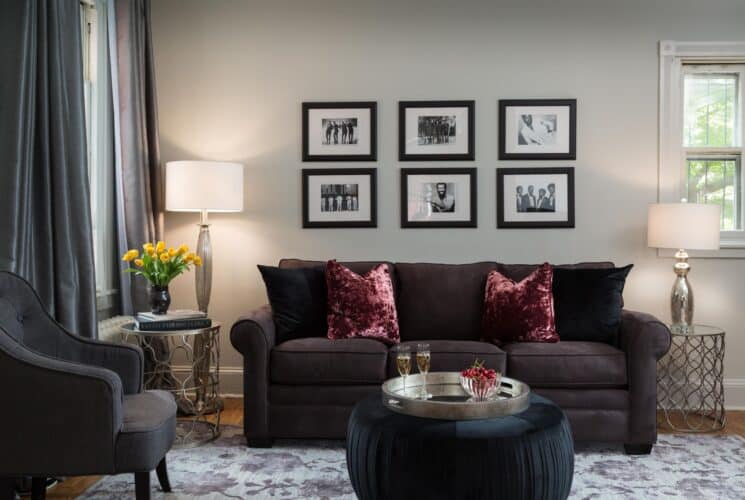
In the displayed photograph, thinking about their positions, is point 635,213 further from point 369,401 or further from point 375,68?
point 369,401

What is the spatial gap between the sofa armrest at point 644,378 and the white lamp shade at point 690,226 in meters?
0.78

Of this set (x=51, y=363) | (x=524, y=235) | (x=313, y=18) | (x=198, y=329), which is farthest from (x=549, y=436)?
(x=313, y=18)

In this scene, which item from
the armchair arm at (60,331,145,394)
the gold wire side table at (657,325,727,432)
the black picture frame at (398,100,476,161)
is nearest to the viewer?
the armchair arm at (60,331,145,394)

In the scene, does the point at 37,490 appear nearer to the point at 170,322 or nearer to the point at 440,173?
the point at 170,322

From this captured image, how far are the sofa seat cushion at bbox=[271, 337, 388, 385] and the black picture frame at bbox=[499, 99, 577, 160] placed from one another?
1.72 meters

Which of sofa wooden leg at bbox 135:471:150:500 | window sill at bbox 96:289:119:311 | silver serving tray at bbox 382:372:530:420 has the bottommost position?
sofa wooden leg at bbox 135:471:150:500

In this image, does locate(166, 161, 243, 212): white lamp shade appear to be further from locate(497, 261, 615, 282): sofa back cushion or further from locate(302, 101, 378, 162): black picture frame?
locate(497, 261, 615, 282): sofa back cushion

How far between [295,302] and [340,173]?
110cm

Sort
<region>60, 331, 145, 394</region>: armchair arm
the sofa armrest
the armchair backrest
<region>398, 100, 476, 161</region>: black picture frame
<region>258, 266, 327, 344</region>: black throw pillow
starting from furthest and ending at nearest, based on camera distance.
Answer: <region>398, 100, 476, 161</region>: black picture frame, <region>258, 266, 327, 344</region>: black throw pillow, the sofa armrest, <region>60, 331, 145, 394</region>: armchair arm, the armchair backrest

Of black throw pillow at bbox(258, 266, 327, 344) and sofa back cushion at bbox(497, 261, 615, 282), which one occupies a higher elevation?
sofa back cushion at bbox(497, 261, 615, 282)

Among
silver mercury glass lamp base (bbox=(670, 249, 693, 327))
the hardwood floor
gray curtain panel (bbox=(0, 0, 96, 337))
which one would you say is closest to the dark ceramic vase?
gray curtain panel (bbox=(0, 0, 96, 337))

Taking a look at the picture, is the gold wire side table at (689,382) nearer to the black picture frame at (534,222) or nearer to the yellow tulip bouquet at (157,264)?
the black picture frame at (534,222)

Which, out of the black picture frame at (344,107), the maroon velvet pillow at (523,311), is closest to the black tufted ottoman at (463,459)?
the maroon velvet pillow at (523,311)

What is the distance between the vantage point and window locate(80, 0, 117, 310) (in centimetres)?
391
